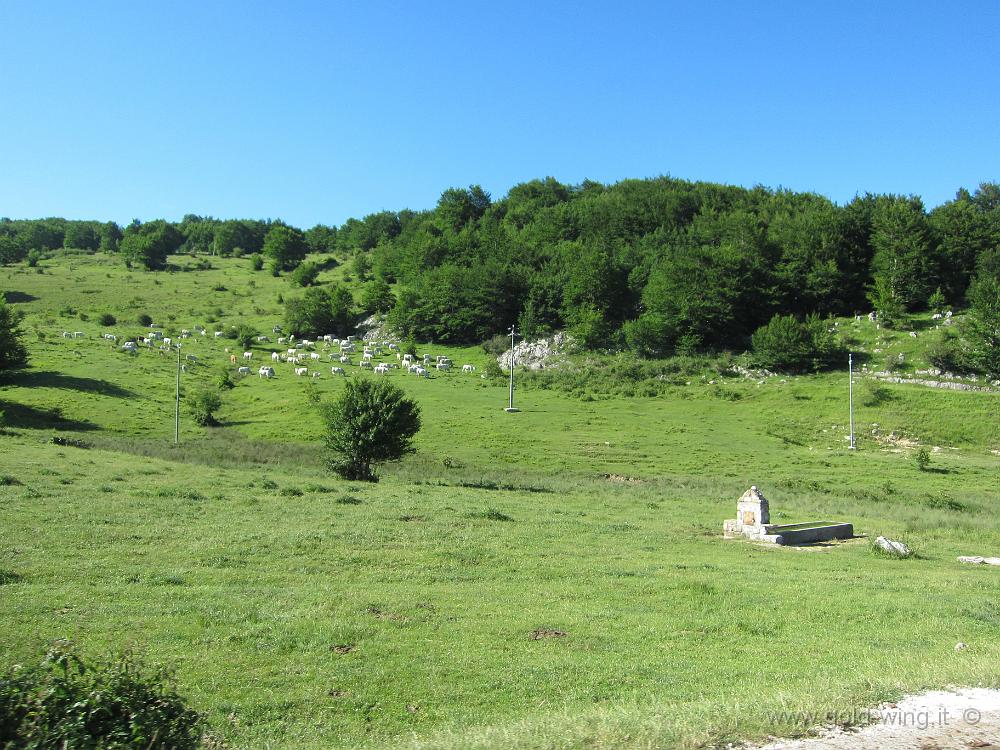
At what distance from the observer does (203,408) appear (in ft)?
192

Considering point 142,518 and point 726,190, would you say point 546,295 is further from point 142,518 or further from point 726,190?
point 142,518

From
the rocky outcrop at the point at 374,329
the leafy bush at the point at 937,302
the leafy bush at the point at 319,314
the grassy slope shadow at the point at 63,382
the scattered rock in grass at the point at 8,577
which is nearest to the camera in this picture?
the scattered rock in grass at the point at 8,577

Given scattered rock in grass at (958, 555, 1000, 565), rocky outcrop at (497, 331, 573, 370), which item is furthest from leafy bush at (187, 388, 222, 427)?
scattered rock in grass at (958, 555, 1000, 565)

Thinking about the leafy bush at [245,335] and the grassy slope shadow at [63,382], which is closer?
the grassy slope shadow at [63,382]

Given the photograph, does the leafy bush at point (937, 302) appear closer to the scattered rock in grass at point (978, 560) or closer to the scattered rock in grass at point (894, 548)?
the scattered rock in grass at point (978, 560)

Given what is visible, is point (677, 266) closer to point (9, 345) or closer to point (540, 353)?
point (540, 353)

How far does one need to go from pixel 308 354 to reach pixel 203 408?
30.0m

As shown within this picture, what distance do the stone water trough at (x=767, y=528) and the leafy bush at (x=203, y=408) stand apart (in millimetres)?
46364

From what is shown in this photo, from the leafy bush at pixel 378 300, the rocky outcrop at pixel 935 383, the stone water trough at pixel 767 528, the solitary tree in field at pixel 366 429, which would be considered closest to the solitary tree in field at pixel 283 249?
the leafy bush at pixel 378 300

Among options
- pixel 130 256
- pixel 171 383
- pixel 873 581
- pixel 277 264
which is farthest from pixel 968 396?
pixel 130 256

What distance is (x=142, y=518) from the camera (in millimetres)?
20531

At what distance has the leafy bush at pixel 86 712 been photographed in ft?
17.5

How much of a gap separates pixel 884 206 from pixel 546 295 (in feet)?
167

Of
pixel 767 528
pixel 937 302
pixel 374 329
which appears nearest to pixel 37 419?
pixel 767 528
